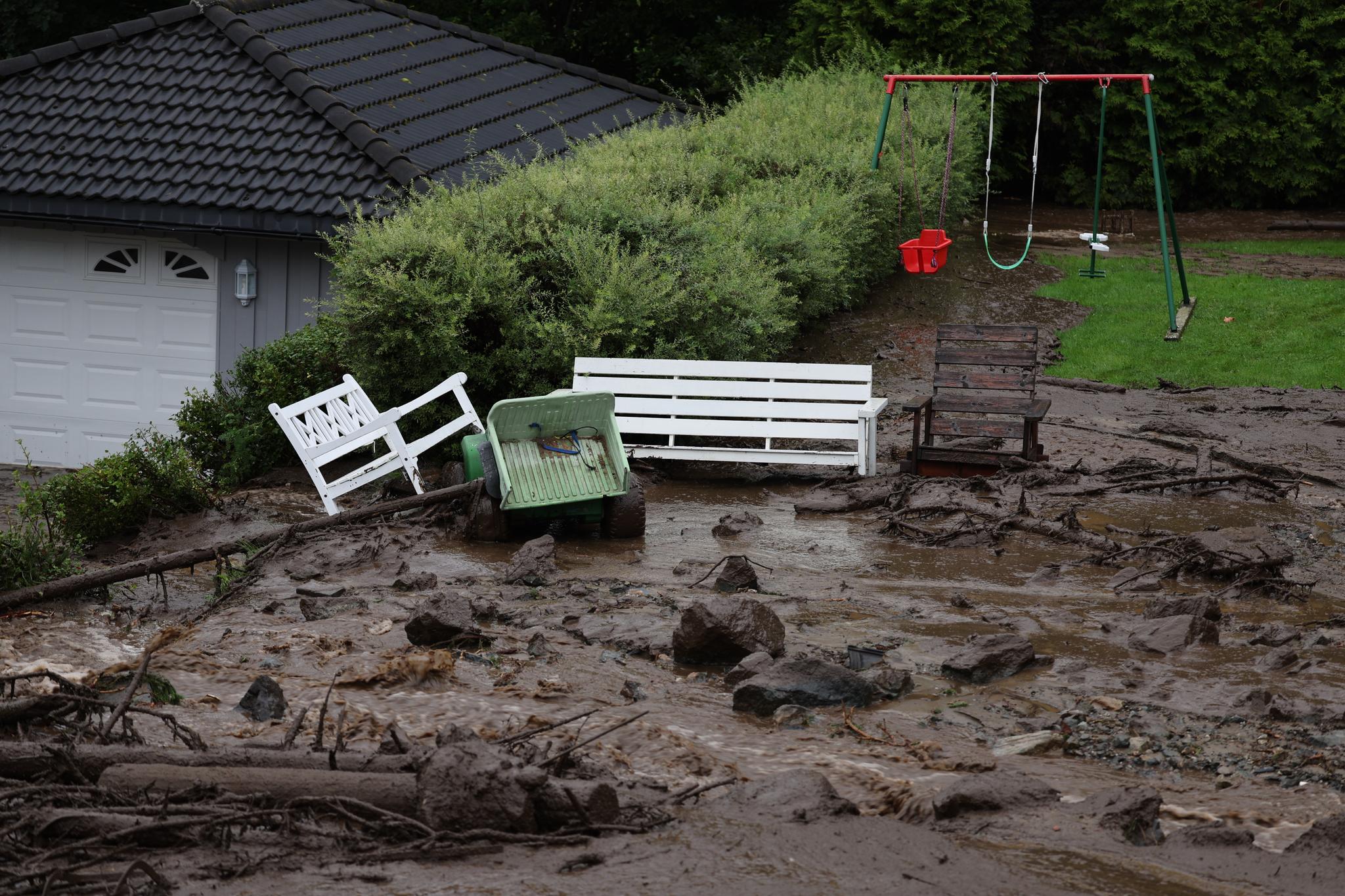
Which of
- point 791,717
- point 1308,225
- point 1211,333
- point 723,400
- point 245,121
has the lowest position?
point 791,717

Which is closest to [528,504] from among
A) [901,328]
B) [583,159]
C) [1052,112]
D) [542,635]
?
[542,635]

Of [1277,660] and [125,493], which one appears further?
[125,493]

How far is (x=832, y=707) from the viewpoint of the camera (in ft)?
19.4

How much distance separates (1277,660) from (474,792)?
4.02 m

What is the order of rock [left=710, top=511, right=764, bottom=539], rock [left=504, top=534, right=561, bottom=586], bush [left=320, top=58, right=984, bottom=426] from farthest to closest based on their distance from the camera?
bush [left=320, top=58, right=984, bottom=426]
rock [left=710, top=511, right=764, bottom=539]
rock [left=504, top=534, right=561, bottom=586]

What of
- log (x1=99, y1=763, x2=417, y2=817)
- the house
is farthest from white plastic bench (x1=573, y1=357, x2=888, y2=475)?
log (x1=99, y1=763, x2=417, y2=817)

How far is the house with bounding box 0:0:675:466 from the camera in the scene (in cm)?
1495

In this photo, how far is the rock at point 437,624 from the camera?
21.9 ft

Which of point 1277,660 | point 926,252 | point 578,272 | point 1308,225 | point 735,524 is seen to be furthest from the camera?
point 1308,225

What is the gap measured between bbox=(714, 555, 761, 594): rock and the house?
7282 millimetres

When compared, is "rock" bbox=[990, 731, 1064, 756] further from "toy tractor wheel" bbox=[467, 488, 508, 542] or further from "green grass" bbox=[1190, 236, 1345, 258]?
"green grass" bbox=[1190, 236, 1345, 258]

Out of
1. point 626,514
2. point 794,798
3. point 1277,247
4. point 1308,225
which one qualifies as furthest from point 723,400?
point 1308,225

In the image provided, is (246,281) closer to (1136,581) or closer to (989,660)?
(1136,581)

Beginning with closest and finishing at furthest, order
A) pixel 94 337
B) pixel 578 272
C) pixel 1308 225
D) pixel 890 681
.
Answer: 1. pixel 890 681
2. pixel 578 272
3. pixel 94 337
4. pixel 1308 225
